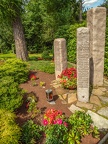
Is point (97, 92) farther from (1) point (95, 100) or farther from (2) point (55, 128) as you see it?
(2) point (55, 128)

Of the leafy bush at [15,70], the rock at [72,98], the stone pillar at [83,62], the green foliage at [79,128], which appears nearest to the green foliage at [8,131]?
the green foliage at [79,128]

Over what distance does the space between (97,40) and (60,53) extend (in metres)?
1.85

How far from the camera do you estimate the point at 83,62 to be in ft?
15.9

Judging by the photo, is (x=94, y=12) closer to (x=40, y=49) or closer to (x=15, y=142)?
(x=15, y=142)

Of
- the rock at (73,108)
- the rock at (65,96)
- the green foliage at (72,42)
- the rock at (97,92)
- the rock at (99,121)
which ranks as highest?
the green foliage at (72,42)

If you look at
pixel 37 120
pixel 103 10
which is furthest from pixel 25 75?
pixel 103 10

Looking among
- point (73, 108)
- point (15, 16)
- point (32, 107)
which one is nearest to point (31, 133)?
point (32, 107)

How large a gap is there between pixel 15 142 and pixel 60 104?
8.44 feet

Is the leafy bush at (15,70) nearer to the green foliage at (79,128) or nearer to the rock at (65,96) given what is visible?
the rock at (65,96)

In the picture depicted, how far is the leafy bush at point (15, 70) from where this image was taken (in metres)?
6.39

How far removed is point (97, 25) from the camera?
5.84 m

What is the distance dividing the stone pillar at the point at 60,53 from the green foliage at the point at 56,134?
3738 mm

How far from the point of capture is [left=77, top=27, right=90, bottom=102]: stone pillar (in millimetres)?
4629

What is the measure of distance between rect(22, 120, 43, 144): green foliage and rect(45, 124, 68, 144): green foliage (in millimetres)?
263
